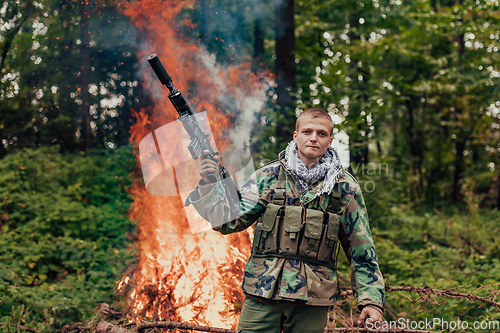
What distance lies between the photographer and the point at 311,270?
2168 mm

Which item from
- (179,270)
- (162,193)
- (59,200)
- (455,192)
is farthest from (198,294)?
(455,192)

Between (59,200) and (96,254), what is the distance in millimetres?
1991

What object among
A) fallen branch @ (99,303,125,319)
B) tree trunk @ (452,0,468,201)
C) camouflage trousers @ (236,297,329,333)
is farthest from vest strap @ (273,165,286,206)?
tree trunk @ (452,0,468,201)

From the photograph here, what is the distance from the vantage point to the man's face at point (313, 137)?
2268 mm

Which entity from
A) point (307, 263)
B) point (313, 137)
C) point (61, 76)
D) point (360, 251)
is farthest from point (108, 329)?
point (61, 76)

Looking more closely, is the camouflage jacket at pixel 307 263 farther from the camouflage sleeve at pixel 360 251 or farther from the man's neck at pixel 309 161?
the man's neck at pixel 309 161

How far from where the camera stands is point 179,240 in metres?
4.28

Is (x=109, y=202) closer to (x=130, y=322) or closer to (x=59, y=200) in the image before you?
(x=59, y=200)

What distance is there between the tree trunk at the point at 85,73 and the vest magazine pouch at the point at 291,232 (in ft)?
22.4

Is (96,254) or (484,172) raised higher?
(484,172)

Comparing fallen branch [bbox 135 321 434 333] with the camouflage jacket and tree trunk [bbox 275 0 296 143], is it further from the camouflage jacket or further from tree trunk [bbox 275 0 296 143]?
tree trunk [bbox 275 0 296 143]

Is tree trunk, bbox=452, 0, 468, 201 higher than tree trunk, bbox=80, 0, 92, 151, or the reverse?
tree trunk, bbox=80, 0, 92, 151

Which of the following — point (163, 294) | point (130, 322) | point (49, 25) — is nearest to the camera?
point (130, 322)

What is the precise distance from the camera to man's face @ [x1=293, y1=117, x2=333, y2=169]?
7.44 feet
